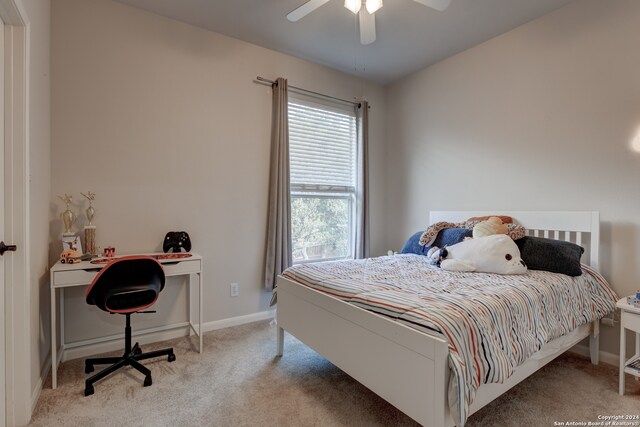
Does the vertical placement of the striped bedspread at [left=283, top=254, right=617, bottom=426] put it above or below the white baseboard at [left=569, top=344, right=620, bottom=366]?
above

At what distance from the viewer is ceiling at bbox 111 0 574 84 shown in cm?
257

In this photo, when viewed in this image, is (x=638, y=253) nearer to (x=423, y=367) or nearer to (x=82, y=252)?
(x=423, y=367)

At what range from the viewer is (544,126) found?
2.71 meters

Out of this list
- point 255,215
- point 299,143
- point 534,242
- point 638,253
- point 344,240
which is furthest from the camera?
point 344,240

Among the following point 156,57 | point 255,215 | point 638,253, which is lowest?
point 638,253

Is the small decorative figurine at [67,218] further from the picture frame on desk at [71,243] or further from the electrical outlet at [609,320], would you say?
the electrical outlet at [609,320]

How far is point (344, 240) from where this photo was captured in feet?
12.9

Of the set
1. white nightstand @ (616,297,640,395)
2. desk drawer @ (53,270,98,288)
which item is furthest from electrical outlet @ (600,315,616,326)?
desk drawer @ (53,270,98,288)

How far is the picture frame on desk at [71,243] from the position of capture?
2.23m

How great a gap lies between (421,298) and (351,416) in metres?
0.78

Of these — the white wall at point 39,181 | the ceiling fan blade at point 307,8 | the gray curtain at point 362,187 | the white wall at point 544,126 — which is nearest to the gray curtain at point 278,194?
the gray curtain at point 362,187

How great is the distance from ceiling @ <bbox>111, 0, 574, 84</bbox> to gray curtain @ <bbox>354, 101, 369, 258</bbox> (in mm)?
634

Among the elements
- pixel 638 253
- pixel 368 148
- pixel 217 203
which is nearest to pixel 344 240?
pixel 368 148

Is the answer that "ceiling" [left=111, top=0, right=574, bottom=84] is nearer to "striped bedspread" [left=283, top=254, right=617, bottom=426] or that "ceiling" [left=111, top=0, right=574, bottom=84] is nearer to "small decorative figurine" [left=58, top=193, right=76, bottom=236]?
"small decorative figurine" [left=58, top=193, right=76, bottom=236]
